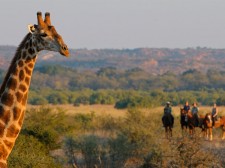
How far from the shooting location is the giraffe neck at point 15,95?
9.52 meters

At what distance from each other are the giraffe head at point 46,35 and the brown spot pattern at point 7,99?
0.73 m

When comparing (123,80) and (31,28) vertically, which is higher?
(31,28)

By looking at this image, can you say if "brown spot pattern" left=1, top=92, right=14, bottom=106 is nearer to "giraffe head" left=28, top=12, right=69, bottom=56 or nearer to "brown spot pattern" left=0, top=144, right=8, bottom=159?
"brown spot pattern" left=0, top=144, right=8, bottom=159

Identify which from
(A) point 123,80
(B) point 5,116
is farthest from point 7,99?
(A) point 123,80

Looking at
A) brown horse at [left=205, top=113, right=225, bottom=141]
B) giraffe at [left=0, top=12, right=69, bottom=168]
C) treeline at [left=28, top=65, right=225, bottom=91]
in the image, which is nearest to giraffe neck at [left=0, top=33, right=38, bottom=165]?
giraffe at [left=0, top=12, right=69, bottom=168]

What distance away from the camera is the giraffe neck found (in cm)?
952

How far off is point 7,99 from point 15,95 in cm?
11

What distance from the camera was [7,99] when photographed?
9.55m

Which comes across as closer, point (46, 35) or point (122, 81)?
point (46, 35)

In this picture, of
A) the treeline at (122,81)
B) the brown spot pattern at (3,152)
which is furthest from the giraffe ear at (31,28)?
the treeline at (122,81)

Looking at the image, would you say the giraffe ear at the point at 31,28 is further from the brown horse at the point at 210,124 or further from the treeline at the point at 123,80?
the treeline at the point at 123,80

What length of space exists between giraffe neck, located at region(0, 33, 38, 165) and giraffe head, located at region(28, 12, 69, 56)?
0.71ft

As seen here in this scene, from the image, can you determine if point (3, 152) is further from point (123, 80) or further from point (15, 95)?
point (123, 80)

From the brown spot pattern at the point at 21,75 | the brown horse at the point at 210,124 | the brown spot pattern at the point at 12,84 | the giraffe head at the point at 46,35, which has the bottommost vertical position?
the brown horse at the point at 210,124
